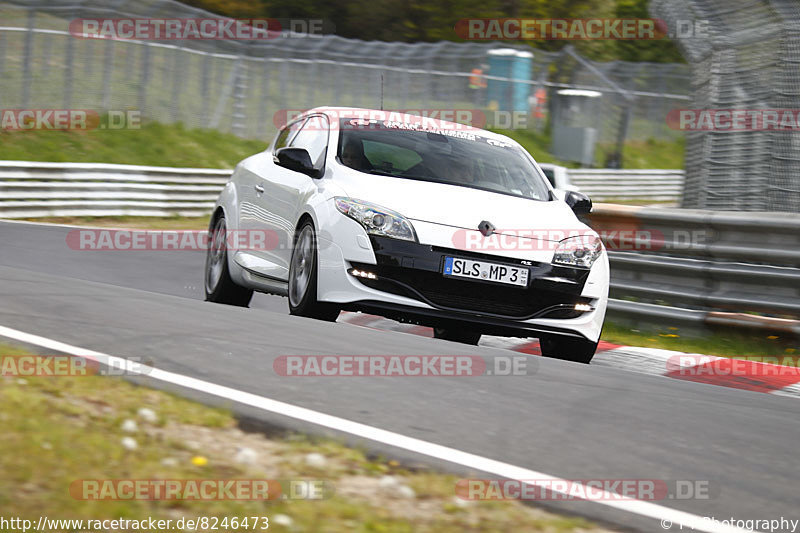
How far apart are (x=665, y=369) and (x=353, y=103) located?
24.6 m

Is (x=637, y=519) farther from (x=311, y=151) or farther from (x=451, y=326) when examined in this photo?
(x=311, y=151)

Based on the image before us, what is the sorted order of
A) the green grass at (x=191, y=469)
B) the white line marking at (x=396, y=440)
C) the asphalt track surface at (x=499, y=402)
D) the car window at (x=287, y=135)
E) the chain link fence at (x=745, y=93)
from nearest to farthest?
the green grass at (x=191, y=469) → the white line marking at (x=396, y=440) → the asphalt track surface at (x=499, y=402) → the car window at (x=287, y=135) → the chain link fence at (x=745, y=93)

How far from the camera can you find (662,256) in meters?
10.3

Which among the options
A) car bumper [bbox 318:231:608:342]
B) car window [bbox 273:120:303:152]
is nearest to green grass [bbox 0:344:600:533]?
car bumper [bbox 318:231:608:342]

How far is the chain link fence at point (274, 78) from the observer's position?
25.8m

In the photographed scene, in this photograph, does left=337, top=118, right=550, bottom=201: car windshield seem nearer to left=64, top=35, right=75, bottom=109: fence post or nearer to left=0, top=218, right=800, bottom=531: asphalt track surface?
left=0, top=218, right=800, bottom=531: asphalt track surface

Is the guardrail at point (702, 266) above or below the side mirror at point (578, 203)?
below

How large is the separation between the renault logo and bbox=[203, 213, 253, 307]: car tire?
113 inches

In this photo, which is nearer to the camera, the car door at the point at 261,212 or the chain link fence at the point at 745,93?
the car door at the point at 261,212

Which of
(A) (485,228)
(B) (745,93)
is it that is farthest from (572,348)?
(B) (745,93)

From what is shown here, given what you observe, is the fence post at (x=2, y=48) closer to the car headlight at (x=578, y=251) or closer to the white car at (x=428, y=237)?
the white car at (x=428, y=237)

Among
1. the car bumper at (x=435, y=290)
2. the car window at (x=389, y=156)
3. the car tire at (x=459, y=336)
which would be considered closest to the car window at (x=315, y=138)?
the car window at (x=389, y=156)

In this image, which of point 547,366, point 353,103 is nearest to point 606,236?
point 547,366

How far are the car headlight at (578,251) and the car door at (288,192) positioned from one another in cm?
166
